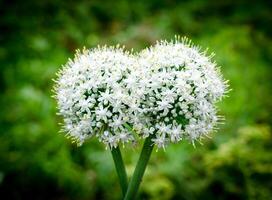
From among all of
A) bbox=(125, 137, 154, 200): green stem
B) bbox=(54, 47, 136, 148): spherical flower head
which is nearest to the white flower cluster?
bbox=(54, 47, 136, 148): spherical flower head

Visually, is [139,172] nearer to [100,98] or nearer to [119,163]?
[119,163]

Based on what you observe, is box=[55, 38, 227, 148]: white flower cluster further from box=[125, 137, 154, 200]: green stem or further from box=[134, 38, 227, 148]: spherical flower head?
box=[125, 137, 154, 200]: green stem

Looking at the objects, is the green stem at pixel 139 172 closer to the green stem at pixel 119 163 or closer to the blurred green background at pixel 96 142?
the green stem at pixel 119 163

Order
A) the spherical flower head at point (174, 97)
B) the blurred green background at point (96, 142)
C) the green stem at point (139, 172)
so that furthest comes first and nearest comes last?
the blurred green background at point (96, 142), the green stem at point (139, 172), the spherical flower head at point (174, 97)

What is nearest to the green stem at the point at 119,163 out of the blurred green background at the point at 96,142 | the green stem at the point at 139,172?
the green stem at the point at 139,172

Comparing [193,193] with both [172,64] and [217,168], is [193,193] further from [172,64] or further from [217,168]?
[172,64]

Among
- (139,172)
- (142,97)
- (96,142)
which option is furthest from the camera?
(96,142)

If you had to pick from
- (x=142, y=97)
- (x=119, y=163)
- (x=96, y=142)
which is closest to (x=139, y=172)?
(x=119, y=163)

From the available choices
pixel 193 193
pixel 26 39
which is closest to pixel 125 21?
pixel 26 39
